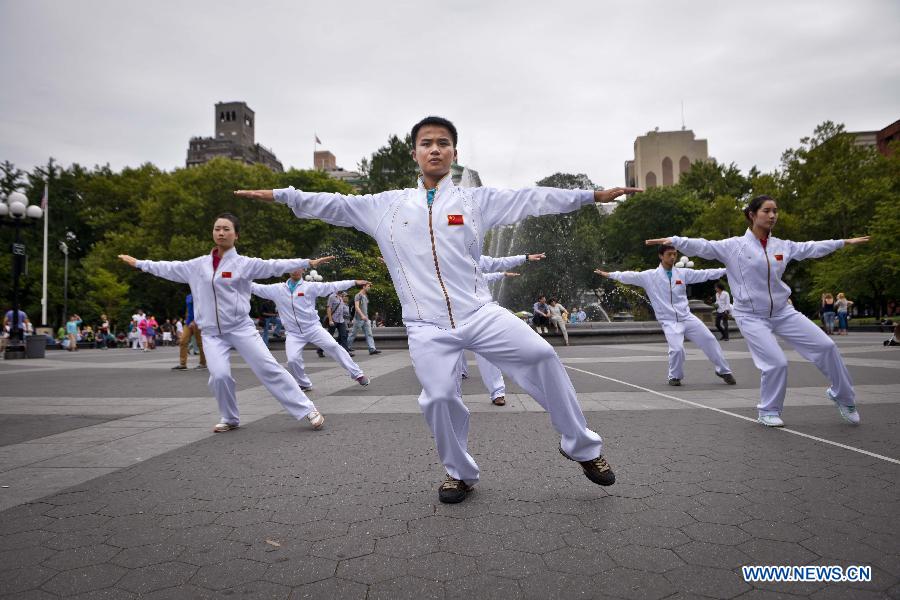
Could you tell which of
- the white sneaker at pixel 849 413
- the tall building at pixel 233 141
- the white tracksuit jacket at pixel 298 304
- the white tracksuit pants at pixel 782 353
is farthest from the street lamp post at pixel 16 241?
the tall building at pixel 233 141

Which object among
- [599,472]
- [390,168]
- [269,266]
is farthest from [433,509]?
[390,168]

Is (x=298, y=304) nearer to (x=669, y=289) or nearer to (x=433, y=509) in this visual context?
(x=669, y=289)

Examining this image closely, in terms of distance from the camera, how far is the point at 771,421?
514cm

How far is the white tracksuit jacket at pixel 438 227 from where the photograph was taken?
3.41 metres

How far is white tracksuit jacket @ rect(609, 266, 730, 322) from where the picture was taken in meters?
9.27

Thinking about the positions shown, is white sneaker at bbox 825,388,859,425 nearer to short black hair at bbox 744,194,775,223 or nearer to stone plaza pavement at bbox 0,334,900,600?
stone plaza pavement at bbox 0,334,900,600

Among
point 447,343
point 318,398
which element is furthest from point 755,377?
point 447,343

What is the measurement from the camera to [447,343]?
3.38 m

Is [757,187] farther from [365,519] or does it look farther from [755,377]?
[365,519]

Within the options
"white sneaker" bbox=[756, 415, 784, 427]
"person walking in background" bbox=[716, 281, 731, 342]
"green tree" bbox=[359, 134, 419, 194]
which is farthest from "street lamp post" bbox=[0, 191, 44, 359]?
"green tree" bbox=[359, 134, 419, 194]

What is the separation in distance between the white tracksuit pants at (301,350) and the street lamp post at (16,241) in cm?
1365

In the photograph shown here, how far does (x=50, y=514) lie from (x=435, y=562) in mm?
2290

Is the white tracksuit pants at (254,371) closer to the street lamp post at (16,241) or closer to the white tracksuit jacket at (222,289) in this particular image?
the white tracksuit jacket at (222,289)

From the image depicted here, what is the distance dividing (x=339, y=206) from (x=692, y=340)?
23.1 ft
